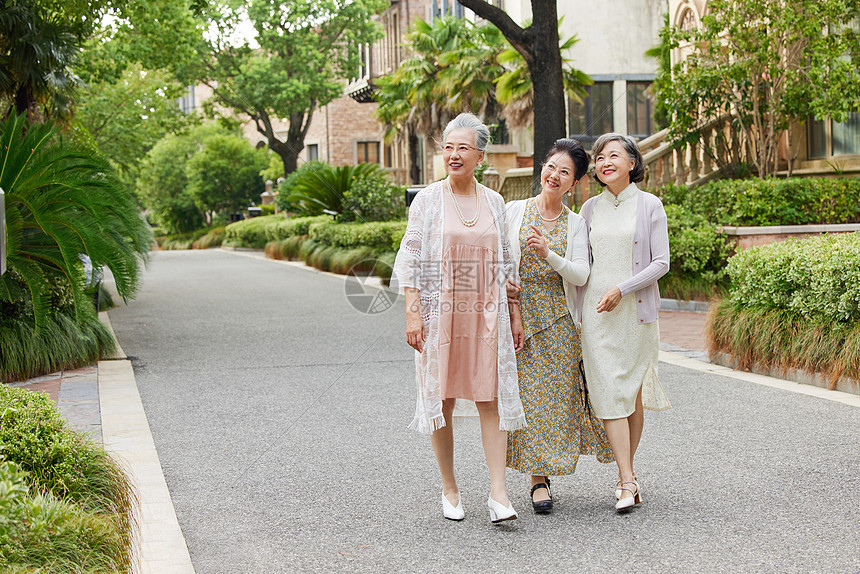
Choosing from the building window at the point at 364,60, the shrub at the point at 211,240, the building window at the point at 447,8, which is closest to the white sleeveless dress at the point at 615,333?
the building window at the point at 447,8

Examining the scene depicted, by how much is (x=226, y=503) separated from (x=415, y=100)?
24.5 meters

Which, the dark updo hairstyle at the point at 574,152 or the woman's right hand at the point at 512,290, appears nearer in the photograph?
the woman's right hand at the point at 512,290

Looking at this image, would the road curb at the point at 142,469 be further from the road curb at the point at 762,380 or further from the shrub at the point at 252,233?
the shrub at the point at 252,233

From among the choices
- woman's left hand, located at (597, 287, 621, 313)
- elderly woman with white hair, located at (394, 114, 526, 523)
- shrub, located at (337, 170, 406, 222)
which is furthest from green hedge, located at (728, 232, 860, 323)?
shrub, located at (337, 170, 406, 222)

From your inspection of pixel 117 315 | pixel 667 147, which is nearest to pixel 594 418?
pixel 117 315

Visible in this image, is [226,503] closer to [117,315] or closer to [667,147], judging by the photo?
[117,315]

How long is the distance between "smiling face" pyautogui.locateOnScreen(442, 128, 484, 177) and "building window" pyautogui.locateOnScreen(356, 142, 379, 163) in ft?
141

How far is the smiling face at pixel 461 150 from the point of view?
4.84 metres

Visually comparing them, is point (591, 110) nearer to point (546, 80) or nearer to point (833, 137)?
point (833, 137)

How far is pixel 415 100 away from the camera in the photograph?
28.9m

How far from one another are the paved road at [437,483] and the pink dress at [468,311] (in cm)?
43

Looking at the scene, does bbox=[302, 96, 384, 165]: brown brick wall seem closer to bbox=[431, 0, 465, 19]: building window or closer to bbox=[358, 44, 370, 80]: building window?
bbox=[358, 44, 370, 80]: building window

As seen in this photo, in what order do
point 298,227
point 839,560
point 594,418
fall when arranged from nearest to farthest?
point 839,560
point 594,418
point 298,227

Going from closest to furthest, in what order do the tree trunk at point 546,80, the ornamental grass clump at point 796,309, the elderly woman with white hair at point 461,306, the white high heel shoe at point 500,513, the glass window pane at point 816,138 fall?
the white high heel shoe at point 500,513, the elderly woman with white hair at point 461,306, the ornamental grass clump at point 796,309, the tree trunk at point 546,80, the glass window pane at point 816,138
